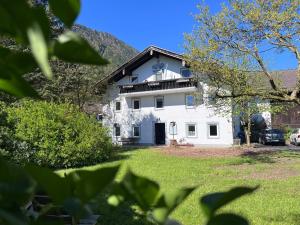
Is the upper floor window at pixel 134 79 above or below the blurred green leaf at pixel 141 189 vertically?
above

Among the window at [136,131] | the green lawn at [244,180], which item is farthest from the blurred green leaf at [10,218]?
the window at [136,131]

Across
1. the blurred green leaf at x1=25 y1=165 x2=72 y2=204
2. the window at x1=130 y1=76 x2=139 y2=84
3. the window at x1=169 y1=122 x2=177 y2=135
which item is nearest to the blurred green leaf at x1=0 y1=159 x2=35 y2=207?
the blurred green leaf at x1=25 y1=165 x2=72 y2=204

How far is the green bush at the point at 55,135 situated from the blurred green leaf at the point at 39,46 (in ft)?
62.1

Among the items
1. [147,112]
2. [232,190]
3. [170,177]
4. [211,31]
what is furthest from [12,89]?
[147,112]

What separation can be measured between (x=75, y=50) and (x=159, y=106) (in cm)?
3531

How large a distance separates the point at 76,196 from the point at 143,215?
0.07m

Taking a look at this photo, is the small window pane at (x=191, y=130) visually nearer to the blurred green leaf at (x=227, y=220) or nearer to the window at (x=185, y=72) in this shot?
the window at (x=185, y=72)

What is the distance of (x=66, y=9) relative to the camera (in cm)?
40

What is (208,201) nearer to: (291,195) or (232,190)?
(232,190)

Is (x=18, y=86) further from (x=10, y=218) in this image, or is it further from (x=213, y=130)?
(x=213, y=130)

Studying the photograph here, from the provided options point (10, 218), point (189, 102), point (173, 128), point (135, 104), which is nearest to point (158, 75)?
point (189, 102)

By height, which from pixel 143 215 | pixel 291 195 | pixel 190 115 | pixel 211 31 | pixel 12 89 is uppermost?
pixel 211 31

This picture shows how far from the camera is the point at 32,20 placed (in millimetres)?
343

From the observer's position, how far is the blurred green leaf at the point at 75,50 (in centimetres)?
37
